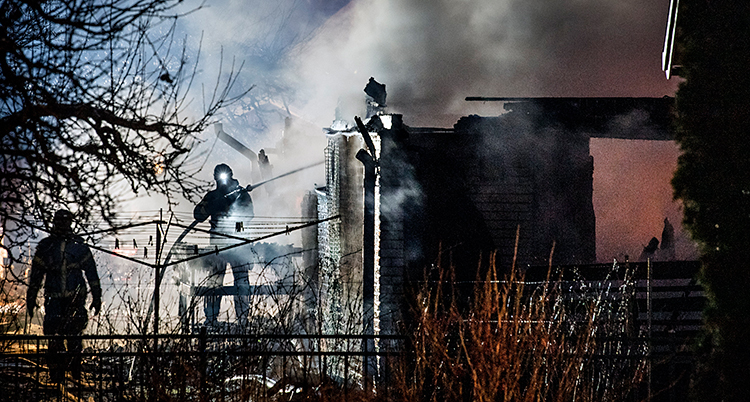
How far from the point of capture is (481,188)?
447 inches

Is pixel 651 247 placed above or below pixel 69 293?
above

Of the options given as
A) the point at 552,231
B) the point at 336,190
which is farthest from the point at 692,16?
the point at 336,190

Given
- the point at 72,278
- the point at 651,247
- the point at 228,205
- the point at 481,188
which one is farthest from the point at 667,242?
the point at 72,278

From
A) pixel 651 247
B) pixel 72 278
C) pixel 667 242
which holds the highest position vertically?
pixel 667 242

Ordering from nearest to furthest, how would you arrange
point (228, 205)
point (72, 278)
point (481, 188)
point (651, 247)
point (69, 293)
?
point (69, 293) → point (72, 278) → point (481, 188) → point (651, 247) → point (228, 205)

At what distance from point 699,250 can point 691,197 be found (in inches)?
18.1

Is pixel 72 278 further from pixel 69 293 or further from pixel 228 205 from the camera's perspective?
pixel 228 205

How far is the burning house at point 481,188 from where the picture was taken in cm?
1058

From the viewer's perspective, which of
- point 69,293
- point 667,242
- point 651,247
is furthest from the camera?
point 667,242

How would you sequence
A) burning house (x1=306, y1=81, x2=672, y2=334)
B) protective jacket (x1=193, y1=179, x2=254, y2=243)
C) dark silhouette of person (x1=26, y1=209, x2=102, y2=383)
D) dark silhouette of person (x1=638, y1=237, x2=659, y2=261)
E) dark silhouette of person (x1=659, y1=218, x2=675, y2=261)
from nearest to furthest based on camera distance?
dark silhouette of person (x1=26, y1=209, x2=102, y2=383), burning house (x1=306, y1=81, x2=672, y2=334), dark silhouette of person (x1=638, y1=237, x2=659, y2=261), dark silhouette of person (x1=659, y1=218, x2=675, y2=261), protective jacket (x1=193, y1=179, x2=254, y2=243)

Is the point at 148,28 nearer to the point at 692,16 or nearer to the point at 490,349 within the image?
the point at 490,349

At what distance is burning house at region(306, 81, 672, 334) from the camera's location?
10578 millimetres

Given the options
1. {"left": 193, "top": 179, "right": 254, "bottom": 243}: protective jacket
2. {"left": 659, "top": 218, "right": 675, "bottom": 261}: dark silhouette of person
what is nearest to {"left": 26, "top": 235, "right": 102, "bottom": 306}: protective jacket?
{"left": 193, "top": 179, "right": 254, "bottom": 243}: protective jacket

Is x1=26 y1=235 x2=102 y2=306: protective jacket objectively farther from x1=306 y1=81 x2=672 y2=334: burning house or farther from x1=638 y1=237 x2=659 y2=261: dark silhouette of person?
x1=638 y1=237 x2=659 y2=261: dark silhouette of person
